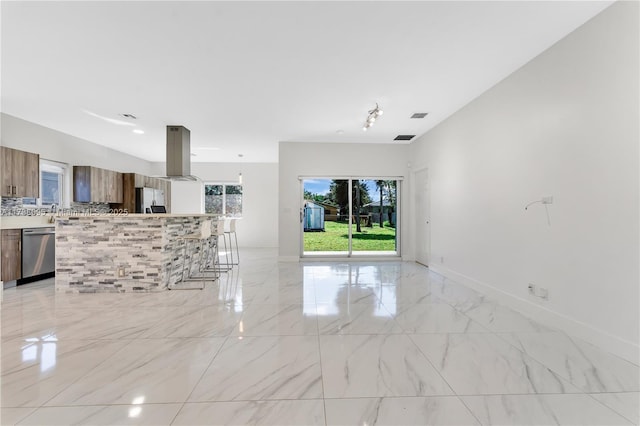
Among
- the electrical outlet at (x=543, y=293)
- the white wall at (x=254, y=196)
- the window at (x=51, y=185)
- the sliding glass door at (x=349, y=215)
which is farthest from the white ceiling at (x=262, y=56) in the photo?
the white wall at (x=254, y=196)

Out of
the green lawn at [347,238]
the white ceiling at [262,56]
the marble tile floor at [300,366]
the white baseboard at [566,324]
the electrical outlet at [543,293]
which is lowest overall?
the marble tile floor at [300,366]

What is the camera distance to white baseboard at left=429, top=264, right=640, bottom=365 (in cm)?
226

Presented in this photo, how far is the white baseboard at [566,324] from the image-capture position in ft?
7.41

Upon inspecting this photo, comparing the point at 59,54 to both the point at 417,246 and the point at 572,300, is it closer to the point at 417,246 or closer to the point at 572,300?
the point at 572,300

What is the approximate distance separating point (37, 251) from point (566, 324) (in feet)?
23.7

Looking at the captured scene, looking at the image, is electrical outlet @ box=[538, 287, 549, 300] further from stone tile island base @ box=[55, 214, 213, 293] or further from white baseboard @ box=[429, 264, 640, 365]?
stone tile island base @ box=[55, 214, 213, 293]

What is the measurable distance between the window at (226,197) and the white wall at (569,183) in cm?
718

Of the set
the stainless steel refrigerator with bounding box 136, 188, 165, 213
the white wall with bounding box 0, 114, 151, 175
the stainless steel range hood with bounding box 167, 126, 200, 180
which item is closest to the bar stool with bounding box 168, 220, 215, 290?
the stainless steel range hood with bounding box 167, 126, 200, 180

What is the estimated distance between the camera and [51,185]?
590 cm

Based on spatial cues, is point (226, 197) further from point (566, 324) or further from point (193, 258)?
point (566, 324)

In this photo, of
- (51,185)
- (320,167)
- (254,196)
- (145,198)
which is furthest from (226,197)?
(51,185)

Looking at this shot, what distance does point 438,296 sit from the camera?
3.97m

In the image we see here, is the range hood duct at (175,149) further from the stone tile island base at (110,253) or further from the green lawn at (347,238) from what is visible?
Answer: the green lawn at (347,238)

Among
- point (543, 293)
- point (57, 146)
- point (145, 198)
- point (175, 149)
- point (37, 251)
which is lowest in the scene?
point (543, 293)
